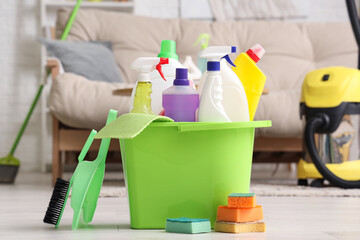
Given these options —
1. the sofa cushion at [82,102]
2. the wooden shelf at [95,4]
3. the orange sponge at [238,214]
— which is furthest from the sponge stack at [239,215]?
the wooden shelf at [95,4]

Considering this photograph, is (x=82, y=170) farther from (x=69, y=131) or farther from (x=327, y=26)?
(x=327, y=26)

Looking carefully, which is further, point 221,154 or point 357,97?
point 357,97

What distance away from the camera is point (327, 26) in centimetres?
368

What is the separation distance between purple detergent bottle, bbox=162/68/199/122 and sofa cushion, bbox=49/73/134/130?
1.37 metres

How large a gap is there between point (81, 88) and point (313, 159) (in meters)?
1.02

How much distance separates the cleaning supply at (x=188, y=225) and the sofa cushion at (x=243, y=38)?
218cm

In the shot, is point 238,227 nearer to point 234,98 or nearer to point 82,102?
point 234,98

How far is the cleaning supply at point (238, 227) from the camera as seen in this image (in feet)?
3.95

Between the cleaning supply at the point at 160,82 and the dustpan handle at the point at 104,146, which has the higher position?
the cleaning supply at the point at 160,82

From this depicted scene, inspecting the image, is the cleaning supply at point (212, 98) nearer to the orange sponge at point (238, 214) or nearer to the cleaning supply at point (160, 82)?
the cleaning supply at point (160, 82)

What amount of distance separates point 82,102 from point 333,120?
1.05m

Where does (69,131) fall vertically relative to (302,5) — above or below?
below

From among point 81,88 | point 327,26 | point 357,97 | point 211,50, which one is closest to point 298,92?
point 357,97

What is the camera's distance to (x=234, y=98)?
4.18 feet
